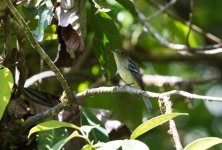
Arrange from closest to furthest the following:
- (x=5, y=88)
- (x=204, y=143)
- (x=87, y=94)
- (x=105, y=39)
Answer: (x=204, y=143)
(x=5, y=88)
(x=87, y=94)
(x=105, y=39)

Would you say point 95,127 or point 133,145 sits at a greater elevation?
point 133,145

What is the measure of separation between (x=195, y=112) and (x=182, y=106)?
0.51m

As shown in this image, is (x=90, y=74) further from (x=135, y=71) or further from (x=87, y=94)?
(x=87, y=94)

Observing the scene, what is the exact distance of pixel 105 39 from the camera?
2.69 metres

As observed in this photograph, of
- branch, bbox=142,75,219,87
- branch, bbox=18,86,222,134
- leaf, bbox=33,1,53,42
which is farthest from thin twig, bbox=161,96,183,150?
branch, bbox=142,75,219,87

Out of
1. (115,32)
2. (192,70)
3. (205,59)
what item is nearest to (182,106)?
(205,59)

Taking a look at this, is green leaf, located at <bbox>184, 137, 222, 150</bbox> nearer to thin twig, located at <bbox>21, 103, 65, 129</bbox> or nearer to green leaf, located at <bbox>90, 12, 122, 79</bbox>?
thin twig, located at <bbox>21, 103, 65, 129</bbox>

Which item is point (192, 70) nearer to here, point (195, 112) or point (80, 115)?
point (195, 112)

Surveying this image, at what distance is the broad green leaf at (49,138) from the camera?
90.4 inches

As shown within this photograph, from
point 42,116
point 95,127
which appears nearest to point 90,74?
point 95,127

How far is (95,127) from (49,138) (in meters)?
0.19

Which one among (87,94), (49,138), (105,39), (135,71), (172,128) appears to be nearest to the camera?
(172,128)

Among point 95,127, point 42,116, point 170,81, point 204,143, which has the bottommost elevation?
point 170,81

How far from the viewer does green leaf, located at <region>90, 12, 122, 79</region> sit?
104 inches
